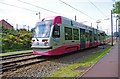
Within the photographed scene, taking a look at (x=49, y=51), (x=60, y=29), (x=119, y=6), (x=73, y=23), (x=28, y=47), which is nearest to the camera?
(x=49, y=51)

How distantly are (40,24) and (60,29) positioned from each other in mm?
1697

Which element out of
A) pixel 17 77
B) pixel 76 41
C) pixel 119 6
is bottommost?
pixel 17 77

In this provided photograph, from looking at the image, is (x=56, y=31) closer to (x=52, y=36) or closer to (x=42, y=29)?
(x=52, y=36)

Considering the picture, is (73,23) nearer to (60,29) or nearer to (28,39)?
(60,29)

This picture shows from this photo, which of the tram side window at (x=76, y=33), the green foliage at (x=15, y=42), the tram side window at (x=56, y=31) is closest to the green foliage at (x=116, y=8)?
the green foliage at (x=15, y=42)

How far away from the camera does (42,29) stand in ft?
61.8

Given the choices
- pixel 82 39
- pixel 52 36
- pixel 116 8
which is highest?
pixel 116 8

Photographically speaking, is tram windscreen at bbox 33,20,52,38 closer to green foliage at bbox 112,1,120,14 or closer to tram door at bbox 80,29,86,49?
tram door at bbox 80,29,86,49

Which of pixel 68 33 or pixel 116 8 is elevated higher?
pixel 116 8

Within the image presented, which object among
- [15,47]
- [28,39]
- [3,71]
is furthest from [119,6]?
[3,71]

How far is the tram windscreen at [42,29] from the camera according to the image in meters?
18.3

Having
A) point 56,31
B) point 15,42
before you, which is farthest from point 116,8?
point 56,31

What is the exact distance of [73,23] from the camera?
2273 centimetres

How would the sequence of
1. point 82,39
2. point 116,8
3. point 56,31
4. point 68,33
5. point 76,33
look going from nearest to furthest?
point 56,31 < point 68,33 < point 76,33 < point 82,39 < point 116,8
